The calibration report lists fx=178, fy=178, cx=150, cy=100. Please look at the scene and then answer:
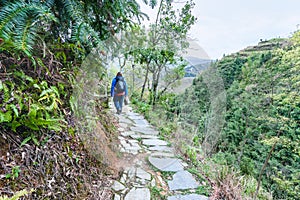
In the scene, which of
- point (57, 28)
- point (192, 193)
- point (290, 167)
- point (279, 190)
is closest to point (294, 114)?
point (279, 190)

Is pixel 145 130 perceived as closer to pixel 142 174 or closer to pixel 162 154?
pixel 162 154

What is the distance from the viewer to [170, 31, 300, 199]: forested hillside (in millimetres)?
3814

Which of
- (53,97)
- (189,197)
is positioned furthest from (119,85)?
(189,197)

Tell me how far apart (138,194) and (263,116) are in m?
8.06

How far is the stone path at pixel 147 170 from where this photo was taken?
1.69 meters

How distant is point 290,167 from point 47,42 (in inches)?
356

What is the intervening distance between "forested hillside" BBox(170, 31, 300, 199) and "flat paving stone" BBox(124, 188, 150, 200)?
1.24 metres

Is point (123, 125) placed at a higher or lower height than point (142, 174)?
higher

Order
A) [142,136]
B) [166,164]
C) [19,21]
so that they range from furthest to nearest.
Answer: [142,136], [166,164], [19,21]

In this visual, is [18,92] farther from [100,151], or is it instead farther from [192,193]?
[192,193]

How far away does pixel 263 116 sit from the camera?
7855 millimetres

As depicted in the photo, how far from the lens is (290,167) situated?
702 cm

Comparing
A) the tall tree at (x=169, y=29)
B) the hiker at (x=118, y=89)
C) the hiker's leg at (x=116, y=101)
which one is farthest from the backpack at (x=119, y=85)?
the tall tree at (x=169, y=29)

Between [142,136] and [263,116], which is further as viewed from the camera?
[263,116]
